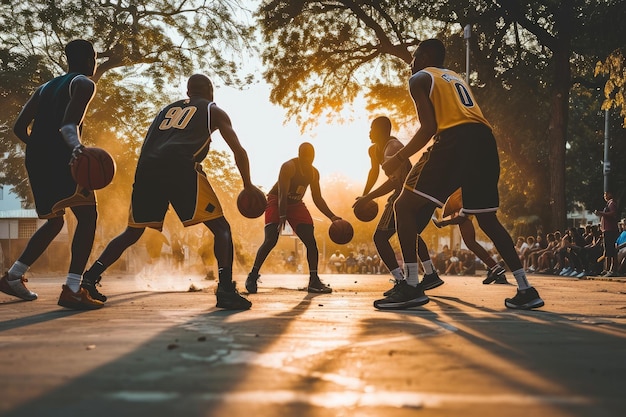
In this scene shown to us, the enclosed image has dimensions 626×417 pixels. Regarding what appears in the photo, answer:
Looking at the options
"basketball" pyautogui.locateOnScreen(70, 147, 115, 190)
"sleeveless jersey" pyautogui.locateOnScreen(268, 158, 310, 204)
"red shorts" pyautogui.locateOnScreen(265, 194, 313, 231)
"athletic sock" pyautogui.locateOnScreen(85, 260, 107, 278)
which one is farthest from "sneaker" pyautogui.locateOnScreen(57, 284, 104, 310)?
"sleeveless jersey" pyautogui.locateOnScreen(268, 158, 310, 204)

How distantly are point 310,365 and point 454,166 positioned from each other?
11.0 feet

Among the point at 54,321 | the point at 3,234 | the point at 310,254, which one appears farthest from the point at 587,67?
the point at 3,234

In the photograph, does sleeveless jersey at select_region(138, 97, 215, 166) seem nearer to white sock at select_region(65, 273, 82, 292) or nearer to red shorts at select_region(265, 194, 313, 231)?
white sock at select_region(65, 273, 82, 292)

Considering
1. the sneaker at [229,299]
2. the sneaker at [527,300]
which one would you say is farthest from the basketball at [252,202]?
the sneaker at [527,300]

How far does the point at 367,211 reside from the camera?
805cm

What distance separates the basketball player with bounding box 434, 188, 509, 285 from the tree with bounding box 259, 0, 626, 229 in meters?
13.4

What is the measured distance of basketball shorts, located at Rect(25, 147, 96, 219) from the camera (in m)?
6.12

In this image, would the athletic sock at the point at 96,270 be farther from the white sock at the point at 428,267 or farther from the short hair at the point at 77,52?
the white sock at the point at 428,267

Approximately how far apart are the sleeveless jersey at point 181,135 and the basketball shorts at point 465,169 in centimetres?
178

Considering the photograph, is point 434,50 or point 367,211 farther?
point 367,211

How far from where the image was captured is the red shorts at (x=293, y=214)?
959cm

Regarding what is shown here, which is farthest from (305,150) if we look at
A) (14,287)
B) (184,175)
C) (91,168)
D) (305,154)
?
(91,168)

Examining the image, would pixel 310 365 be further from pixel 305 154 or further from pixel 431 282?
pixel 305 154

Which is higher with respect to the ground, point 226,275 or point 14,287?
point 226,275
